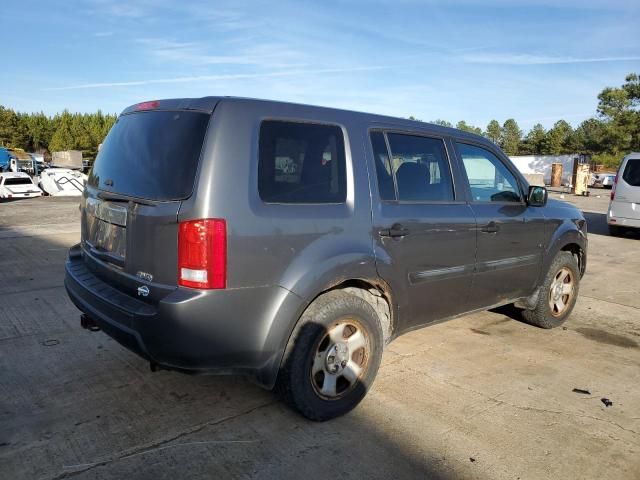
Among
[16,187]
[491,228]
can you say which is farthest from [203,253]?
[16,187]

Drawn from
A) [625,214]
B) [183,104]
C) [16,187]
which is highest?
[183,104]

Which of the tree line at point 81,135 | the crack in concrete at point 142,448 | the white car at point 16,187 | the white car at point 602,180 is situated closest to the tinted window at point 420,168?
the crack in concrete at point 142,448

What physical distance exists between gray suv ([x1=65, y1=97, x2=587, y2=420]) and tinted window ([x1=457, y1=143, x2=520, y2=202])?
0.04 m

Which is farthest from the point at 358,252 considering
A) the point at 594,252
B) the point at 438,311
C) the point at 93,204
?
the point at 594,252

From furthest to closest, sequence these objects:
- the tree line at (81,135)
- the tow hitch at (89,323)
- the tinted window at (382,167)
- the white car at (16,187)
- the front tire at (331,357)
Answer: the tree line at (81,135) < the white car at (16,187) < the tinted window at (382,167) < the tow hitch at (89,323) < the front tire at (331,357)

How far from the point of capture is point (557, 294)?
5094 millimetres

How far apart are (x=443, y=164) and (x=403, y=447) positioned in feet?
6.83

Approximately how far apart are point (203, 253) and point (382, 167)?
1438 millimetres

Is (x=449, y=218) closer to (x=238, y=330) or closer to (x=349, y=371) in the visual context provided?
(x=349, y=371)

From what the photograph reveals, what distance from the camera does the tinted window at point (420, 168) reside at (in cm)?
357

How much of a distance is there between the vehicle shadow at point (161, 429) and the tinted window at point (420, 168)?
1.50m

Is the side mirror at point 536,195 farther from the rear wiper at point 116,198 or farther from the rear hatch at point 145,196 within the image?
the rear wiper at point 116,198

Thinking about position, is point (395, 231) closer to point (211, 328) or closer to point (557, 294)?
point (211, 328)

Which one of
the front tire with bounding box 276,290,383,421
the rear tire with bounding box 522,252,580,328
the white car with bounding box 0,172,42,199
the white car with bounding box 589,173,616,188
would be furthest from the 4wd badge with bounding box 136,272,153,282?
the white car with bounding box 589,173,616,188
